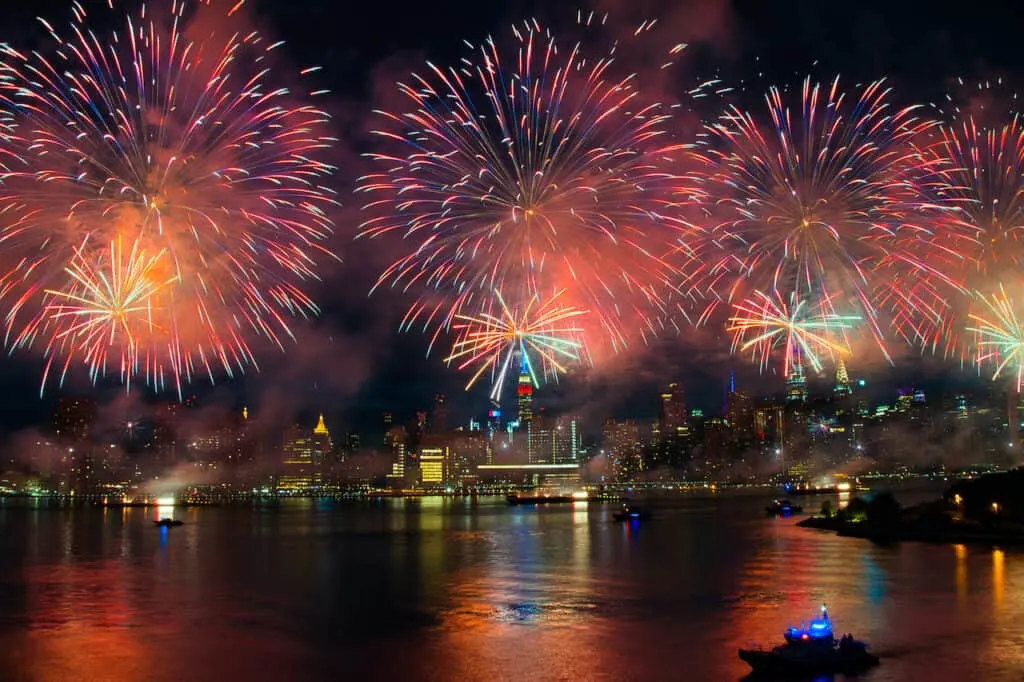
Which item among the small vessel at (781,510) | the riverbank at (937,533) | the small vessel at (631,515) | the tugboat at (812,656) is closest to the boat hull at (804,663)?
the tugboat at (812,656)

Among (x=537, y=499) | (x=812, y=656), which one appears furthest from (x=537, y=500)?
(x=812, y=656)

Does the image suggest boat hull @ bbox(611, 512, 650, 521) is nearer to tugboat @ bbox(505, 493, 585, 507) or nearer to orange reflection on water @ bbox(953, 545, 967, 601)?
orange reflection on water @ bbox(953, 545, 967, 601)

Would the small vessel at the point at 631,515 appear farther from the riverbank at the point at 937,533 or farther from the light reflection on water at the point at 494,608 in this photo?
the light reflection on water at the point at 494,608

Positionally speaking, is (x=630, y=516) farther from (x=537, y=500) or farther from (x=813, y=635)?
(x=813, y=635)


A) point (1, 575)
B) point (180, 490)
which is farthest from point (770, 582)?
point (180, 490)

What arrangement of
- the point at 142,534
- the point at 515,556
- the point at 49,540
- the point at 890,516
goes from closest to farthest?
the point at 515,556, the point at 890,516, the point at 49,540, the point at 142,534

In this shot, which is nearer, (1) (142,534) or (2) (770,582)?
(2) (770,582)

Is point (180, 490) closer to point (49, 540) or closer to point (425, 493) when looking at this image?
point (425, 493)
